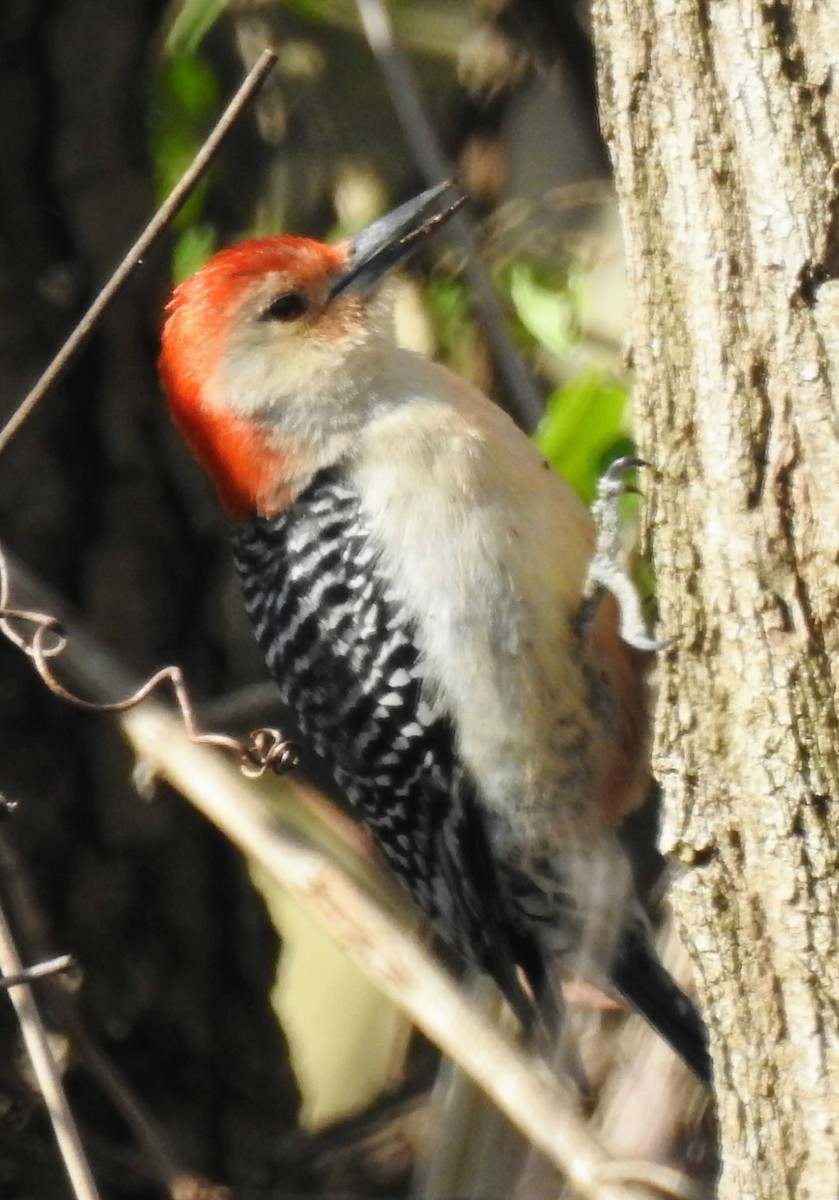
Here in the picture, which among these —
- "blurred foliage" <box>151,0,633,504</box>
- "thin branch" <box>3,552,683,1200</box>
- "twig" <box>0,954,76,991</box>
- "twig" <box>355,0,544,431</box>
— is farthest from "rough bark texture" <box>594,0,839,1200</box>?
"twig" <box>355,0,544,431</box>

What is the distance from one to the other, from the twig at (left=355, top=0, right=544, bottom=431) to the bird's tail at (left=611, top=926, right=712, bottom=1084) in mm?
1360

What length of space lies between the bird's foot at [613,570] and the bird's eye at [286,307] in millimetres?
948

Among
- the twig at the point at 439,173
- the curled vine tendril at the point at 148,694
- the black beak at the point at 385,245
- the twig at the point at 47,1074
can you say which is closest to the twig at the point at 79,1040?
the twig at the point at 47,1074

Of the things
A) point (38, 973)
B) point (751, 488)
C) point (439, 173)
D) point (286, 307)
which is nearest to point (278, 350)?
point (286, 307)

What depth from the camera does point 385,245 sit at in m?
4.05

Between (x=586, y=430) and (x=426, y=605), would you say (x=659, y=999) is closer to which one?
(x=426, y=605)

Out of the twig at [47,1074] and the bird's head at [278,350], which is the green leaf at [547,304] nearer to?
the bird's head at [278,350]

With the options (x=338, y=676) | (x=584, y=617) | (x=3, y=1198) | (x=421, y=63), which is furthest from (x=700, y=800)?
(x=421, y=63)

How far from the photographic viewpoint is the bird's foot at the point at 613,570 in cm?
335

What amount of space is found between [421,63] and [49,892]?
259 cm

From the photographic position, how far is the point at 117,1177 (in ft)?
13.3

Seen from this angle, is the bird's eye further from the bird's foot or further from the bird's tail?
the bird's tail

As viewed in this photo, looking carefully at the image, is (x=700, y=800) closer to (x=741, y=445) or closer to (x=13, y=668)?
(x=741, y=445)

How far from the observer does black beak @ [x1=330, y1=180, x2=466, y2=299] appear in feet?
13.2
